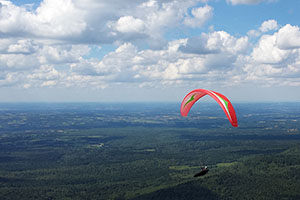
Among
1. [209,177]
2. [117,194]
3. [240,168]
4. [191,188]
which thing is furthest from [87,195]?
[240,168]

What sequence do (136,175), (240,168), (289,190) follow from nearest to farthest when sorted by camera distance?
(289,190)
(240,168)
(136,175)

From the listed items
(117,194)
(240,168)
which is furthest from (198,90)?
(240,168)

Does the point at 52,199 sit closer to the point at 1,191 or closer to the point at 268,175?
the point at 1,191

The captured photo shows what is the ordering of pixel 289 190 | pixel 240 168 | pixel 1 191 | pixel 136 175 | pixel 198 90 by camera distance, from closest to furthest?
pixel 198 90 < pixel 289 190 < pixel 1 191 < pixel 240 168 < pixel 136 175

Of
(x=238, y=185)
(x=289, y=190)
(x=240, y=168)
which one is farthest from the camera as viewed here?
(x=240, y=168)

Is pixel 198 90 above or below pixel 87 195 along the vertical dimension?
above

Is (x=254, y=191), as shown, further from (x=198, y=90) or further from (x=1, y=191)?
(x=1, y=191)

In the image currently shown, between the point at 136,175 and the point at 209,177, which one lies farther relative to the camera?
the point at 136,175

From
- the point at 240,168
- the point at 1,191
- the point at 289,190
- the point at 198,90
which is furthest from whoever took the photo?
the point at 240,168

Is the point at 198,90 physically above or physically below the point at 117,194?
above
